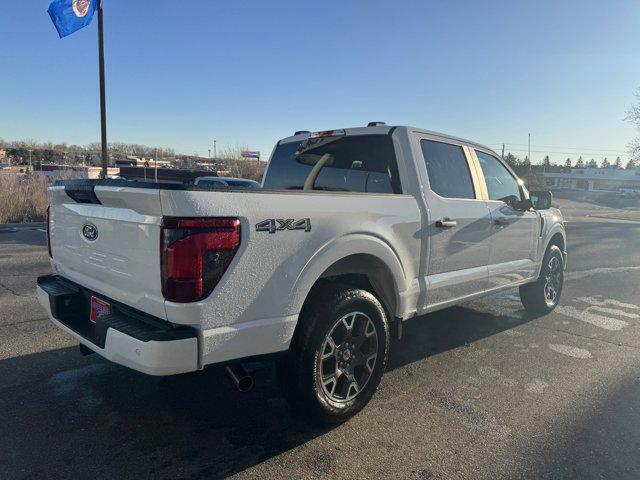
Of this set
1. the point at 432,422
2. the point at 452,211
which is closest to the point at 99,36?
the point at 452,211

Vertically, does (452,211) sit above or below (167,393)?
above

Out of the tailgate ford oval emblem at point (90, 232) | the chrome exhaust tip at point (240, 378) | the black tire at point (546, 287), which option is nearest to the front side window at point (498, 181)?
the black tire at point (546, 287)

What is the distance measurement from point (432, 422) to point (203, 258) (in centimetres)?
Answer: 192

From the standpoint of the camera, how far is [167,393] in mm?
3400

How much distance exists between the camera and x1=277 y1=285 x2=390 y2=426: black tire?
2789mm

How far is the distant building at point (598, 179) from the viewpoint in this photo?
103062 mm

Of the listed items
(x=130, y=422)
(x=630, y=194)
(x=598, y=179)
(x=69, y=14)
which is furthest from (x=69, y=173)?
(x=598, y=179)

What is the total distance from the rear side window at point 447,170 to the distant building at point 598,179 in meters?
107

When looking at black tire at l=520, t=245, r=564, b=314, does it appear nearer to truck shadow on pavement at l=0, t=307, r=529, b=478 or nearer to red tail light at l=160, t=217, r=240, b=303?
truck shadow on pavement at l=0, t=307, r=529, b=478

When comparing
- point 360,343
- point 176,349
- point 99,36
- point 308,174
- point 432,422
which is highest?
point 99,36

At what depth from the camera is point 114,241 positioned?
2648 millimetres

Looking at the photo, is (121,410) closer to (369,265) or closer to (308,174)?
(369,265)

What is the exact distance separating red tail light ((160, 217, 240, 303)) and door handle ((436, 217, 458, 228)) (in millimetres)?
1968

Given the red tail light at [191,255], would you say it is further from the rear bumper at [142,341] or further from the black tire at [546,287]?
the black tire at [546,287]
